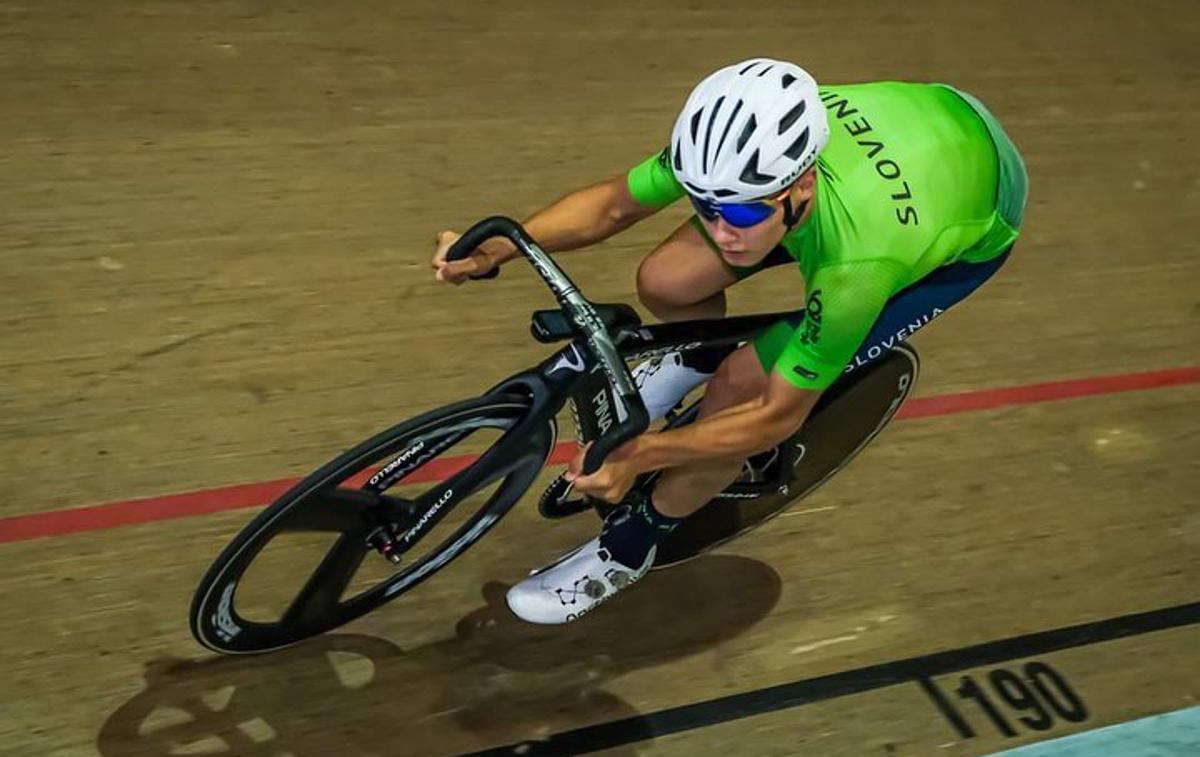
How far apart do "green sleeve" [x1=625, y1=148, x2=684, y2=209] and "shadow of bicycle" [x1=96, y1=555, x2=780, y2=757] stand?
0.93 metres

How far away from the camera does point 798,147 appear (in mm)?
1979

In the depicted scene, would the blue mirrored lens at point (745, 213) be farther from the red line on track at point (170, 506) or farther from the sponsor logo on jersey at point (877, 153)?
the red line on track at point (170, 506)

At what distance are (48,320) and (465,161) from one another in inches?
52.4

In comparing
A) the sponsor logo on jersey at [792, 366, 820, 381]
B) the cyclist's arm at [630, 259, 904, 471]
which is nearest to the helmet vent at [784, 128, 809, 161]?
the cyclist's arm at [630, 259, 904, 471]

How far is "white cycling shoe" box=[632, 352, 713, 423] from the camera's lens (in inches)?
103

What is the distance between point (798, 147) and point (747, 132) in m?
0.09

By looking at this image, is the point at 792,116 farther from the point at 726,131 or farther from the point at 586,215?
the point at 586,215

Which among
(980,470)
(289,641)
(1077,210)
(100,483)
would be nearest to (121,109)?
(100,483)

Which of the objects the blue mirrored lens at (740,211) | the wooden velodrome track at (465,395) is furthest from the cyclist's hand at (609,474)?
the wooden velodrome track at (465,395)

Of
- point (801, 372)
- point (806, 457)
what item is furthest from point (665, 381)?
point (801, 372)

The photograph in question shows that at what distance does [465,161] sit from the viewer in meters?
3.93

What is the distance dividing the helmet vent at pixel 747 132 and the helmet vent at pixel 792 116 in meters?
0.04

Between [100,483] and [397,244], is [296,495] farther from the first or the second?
[397,244]

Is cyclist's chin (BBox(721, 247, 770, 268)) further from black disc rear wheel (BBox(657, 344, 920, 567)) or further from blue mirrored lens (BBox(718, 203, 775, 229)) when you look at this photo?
black disc rear wheel (BBox(657, 344, 920, 567))
